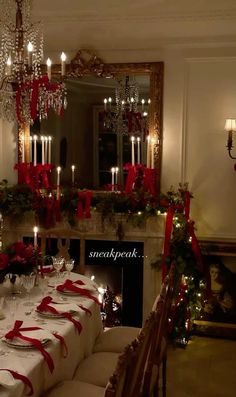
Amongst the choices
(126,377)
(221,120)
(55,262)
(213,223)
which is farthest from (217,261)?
(126,377)

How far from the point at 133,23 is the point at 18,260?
2.59m

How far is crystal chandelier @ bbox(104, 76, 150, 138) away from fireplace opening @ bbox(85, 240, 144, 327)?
110 cm

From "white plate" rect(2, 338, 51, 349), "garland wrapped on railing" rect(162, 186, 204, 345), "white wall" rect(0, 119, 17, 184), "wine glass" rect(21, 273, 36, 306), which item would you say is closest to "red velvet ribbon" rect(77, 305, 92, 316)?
"wine glass" rect(21, 273, 36, 306)

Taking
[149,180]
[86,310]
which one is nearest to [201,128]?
[149,180]

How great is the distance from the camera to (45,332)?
2.36 metres

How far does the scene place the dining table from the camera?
199 cm

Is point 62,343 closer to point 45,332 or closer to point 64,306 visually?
point 45,332

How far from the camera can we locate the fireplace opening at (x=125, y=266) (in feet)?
14.3

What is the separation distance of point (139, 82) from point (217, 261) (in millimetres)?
1848

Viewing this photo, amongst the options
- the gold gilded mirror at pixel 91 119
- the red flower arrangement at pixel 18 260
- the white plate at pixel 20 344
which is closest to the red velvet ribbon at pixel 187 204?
the gold gilded mirror at pixel 91 119

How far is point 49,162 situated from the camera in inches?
182

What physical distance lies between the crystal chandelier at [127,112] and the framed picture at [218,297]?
50.1 inches

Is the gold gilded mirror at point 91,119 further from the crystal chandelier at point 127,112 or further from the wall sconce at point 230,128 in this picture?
the wall sconce at point 230,128

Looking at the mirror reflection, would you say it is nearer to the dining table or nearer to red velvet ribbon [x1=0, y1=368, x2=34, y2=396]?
the dining table
